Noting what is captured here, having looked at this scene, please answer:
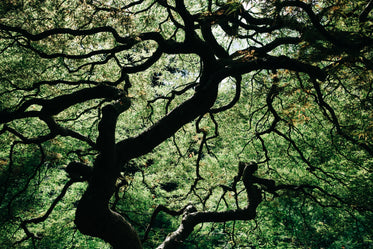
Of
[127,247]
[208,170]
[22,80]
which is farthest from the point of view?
[208,170]

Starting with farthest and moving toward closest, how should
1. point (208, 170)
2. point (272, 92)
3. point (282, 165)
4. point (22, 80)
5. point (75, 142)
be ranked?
point (75, 142) → point (208, 170) → point (282, 165) → point (22, 80) → point (272, 92)

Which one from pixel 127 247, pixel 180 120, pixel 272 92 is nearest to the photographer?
pixel 127 247

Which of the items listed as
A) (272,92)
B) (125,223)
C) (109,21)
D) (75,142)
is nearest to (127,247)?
(125,223)

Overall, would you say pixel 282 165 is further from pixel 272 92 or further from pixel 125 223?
pixel 125 223

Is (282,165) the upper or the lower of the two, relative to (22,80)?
lower

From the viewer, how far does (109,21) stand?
5117mm

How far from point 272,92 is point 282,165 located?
4336 mm

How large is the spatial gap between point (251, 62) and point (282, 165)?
561 centimetres

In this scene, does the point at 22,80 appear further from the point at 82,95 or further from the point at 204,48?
the point at 204,48

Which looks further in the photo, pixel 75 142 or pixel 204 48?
pixel 75 142

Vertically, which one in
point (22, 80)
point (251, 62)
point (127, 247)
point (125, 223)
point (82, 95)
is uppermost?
point (22, 80)

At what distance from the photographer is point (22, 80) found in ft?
21.1

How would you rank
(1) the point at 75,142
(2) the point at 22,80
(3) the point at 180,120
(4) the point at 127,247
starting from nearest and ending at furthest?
(4) the point at 127,247
(3) the point at 180,120
(2) the point at 22,80
(1) the point at 75,142

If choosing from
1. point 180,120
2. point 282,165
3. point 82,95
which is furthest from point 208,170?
point 82,95
